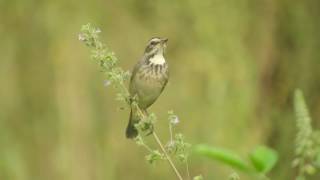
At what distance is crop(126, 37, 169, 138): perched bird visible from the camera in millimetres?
4852

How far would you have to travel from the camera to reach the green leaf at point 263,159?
2516mm

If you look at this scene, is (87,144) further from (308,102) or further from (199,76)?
(308,102)

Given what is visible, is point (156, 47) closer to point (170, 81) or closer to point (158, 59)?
point (158, 59)

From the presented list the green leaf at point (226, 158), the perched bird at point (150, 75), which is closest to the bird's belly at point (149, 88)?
the perched bird at point (150, 75)

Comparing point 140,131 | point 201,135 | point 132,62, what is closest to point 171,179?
point 201,135

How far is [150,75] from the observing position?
5031mm

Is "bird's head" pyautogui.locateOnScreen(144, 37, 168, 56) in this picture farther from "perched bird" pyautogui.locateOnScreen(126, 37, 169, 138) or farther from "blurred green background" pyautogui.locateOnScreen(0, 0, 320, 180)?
"blurred green background" pyautogui.locateOnScreen(0, 0, 320, 180)

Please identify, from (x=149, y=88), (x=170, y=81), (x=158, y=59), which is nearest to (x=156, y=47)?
(x=158, y=59)

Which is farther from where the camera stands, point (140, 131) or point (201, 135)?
point (201, 135)

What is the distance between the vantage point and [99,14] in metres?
9.34

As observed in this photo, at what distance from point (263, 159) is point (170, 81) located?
649cm

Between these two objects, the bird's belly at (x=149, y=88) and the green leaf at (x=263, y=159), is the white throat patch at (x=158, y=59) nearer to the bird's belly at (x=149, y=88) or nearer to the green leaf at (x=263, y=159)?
the bird's belly at (x=149, y=88)

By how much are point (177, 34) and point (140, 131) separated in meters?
6.10

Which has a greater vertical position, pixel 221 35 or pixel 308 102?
pixel 221 35
